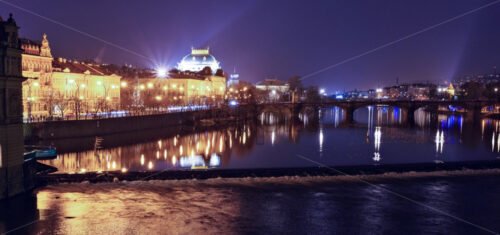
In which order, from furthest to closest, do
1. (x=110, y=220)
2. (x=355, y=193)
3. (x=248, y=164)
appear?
(x=248, y=164) < (x=355, y=193) < (x=110, y=220)

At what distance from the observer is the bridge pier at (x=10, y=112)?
773 inches

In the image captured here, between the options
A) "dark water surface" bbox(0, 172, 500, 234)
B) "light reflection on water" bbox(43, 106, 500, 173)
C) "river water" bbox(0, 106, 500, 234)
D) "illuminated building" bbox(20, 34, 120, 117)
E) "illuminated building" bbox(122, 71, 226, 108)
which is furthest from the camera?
"illuminated building" bbox(122, 71, 226, 108)

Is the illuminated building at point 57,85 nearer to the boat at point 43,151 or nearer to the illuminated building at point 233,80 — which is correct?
the boat at point 43,151

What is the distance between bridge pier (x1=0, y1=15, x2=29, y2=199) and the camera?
19641mm

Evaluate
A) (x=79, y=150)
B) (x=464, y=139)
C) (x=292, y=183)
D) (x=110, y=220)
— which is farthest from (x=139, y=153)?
(x=464, y=139)

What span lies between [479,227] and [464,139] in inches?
1618

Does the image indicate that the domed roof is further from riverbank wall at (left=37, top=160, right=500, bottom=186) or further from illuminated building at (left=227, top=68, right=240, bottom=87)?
riverbank wall at (left=37, top=160, right=500, bottom=186)

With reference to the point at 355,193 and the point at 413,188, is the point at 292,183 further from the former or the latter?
the point at 413,188

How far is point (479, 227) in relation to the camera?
59.7 ft

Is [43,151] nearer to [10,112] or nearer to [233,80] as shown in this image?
[10,112]

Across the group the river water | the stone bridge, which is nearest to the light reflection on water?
the river water

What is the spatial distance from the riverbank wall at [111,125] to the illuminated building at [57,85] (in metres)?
4.04

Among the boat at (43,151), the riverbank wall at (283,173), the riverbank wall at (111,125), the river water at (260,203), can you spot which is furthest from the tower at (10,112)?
the riverbank wall at (111,125)

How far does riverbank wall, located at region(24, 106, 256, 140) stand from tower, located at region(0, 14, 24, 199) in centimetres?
2508
